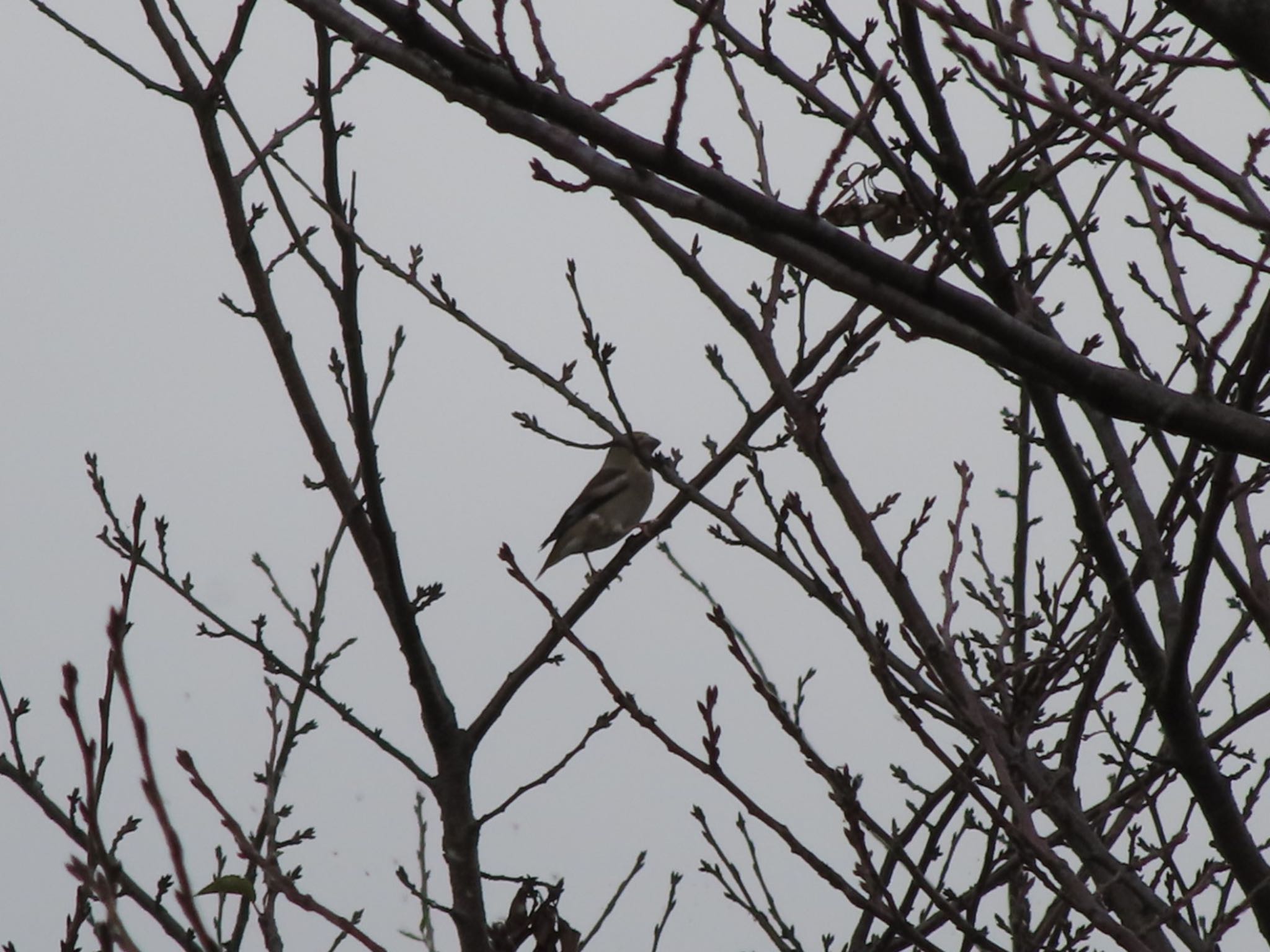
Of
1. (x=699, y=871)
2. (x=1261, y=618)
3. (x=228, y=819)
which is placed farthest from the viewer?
(x=699, y=871)

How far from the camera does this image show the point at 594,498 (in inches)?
401

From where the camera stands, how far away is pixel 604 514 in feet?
33.4

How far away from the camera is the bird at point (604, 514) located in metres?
10.1

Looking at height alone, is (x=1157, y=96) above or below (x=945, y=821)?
above

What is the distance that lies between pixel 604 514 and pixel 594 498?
0.13 metres

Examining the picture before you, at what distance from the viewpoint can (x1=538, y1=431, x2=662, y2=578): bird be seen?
10.1 meters

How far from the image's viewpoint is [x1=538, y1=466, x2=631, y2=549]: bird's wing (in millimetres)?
10141

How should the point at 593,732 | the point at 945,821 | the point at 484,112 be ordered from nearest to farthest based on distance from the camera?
the point at 484,112, the point at 945,821, the point at 593,732

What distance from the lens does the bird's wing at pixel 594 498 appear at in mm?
10141

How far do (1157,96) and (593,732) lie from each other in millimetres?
2220

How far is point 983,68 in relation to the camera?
195 cm

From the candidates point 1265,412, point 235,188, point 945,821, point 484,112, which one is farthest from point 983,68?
point 235,188

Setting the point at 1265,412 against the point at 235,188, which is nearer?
the point at 1265,412

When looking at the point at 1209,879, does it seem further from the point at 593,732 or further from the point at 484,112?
the point at 484,112
